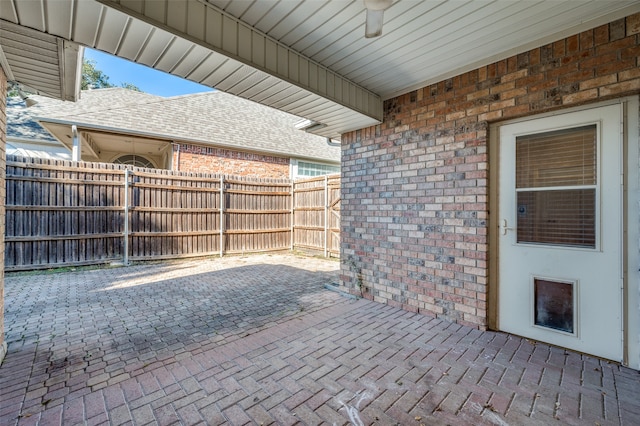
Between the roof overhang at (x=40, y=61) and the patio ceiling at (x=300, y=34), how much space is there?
16 centimetres

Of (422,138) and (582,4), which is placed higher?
(582,4)

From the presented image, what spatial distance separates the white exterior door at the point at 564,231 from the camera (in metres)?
2.32

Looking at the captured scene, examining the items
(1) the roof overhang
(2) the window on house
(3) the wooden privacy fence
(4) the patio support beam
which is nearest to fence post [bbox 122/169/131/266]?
(3) the wooden privacy fence

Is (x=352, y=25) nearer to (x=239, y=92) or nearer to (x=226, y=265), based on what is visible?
(x=239, y=92)

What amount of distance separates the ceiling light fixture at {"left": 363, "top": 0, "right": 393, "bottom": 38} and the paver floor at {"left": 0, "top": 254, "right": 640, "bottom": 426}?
2.46 m

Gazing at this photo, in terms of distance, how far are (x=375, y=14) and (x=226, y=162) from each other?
8655mm

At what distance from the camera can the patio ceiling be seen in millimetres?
1855

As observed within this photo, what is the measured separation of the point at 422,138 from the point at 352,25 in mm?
1585

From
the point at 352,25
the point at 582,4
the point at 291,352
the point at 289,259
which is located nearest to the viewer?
the point at 582,4

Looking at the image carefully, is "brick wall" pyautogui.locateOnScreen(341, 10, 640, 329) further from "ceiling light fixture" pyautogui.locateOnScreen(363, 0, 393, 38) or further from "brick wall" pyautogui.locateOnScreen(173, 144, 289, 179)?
"brick wall" pyautogui.locateOnScreen(173, 144, 289, 179)

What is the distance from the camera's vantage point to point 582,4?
206cm

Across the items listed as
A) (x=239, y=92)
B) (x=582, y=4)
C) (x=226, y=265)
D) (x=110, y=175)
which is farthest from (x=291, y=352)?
(x=110, y=175)

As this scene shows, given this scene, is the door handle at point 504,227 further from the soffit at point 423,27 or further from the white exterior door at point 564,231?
the soffit at point 423,27

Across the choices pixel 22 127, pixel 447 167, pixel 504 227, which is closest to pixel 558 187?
pixel 504 227
